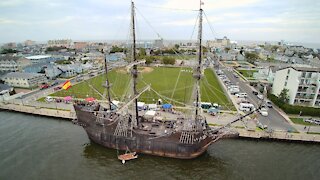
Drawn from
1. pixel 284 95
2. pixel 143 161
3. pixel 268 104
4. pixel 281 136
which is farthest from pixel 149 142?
pixel 284 95

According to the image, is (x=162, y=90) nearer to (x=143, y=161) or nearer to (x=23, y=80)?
(x=143, y=161)

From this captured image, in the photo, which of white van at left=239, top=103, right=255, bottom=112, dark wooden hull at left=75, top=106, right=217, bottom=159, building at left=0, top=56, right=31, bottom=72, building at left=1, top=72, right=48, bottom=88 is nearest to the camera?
dark wooden hull at left=75, top=106, right=217, bottom=159

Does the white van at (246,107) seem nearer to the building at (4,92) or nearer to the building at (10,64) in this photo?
the building at (4,92)

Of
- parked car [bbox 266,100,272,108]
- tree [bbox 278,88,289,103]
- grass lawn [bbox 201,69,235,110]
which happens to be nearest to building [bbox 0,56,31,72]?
grass lawn [bbox 201,69,235,110]

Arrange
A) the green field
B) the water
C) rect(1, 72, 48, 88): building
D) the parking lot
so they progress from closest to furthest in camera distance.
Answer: the water → the parking lot → the green field → rect(1, 72, 48, 88): building

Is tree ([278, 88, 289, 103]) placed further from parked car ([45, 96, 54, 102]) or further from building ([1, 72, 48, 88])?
building ([1, 72, 48, 88])

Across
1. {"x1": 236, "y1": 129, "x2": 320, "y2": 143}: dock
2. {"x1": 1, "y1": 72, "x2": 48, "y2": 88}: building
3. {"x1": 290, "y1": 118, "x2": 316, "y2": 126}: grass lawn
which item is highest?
{"x1": 1, "y1": 72, "x2": 48, "y2": 88}: building

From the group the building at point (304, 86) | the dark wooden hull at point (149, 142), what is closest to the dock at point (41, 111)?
the dark wooden hull at point (149, 142)
